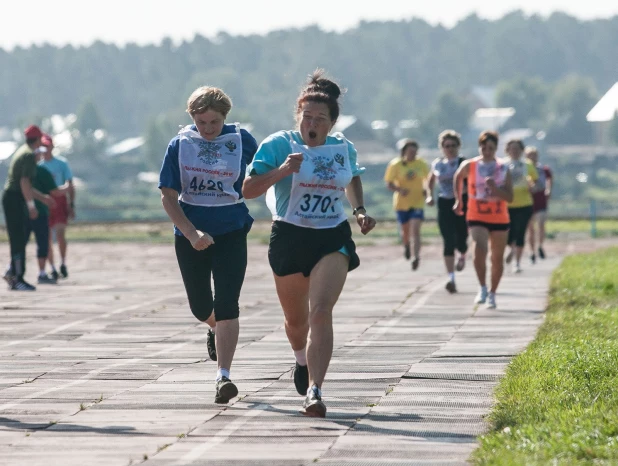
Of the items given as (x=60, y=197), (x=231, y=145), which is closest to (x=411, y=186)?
(x=60, y=197)

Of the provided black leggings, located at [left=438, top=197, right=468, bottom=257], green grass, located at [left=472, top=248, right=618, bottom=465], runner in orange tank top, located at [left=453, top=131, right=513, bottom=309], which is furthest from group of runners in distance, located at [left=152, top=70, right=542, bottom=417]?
black leggings, located at [left=438, top=197, right=468, bottom=257]

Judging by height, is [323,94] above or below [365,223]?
above

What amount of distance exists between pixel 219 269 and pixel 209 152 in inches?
23.5

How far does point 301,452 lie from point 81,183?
546ft

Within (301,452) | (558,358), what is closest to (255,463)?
(301,452)

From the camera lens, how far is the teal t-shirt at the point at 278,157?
7723 millimetres

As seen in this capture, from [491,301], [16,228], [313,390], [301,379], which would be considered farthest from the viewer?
[16,228]

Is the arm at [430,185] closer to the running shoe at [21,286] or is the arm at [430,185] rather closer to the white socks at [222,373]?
the running shoe at [21,286]

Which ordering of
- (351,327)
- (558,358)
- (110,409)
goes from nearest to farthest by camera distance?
(110,409) < (558,358) < (351,327)

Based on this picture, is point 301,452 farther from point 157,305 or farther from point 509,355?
point 157,305

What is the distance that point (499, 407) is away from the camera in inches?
296

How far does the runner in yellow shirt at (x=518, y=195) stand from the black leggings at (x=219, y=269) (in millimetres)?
9535

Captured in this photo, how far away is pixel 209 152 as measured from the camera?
→ 27.1ft

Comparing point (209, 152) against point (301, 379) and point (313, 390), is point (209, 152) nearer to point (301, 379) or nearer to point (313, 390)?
point (301, 379)
